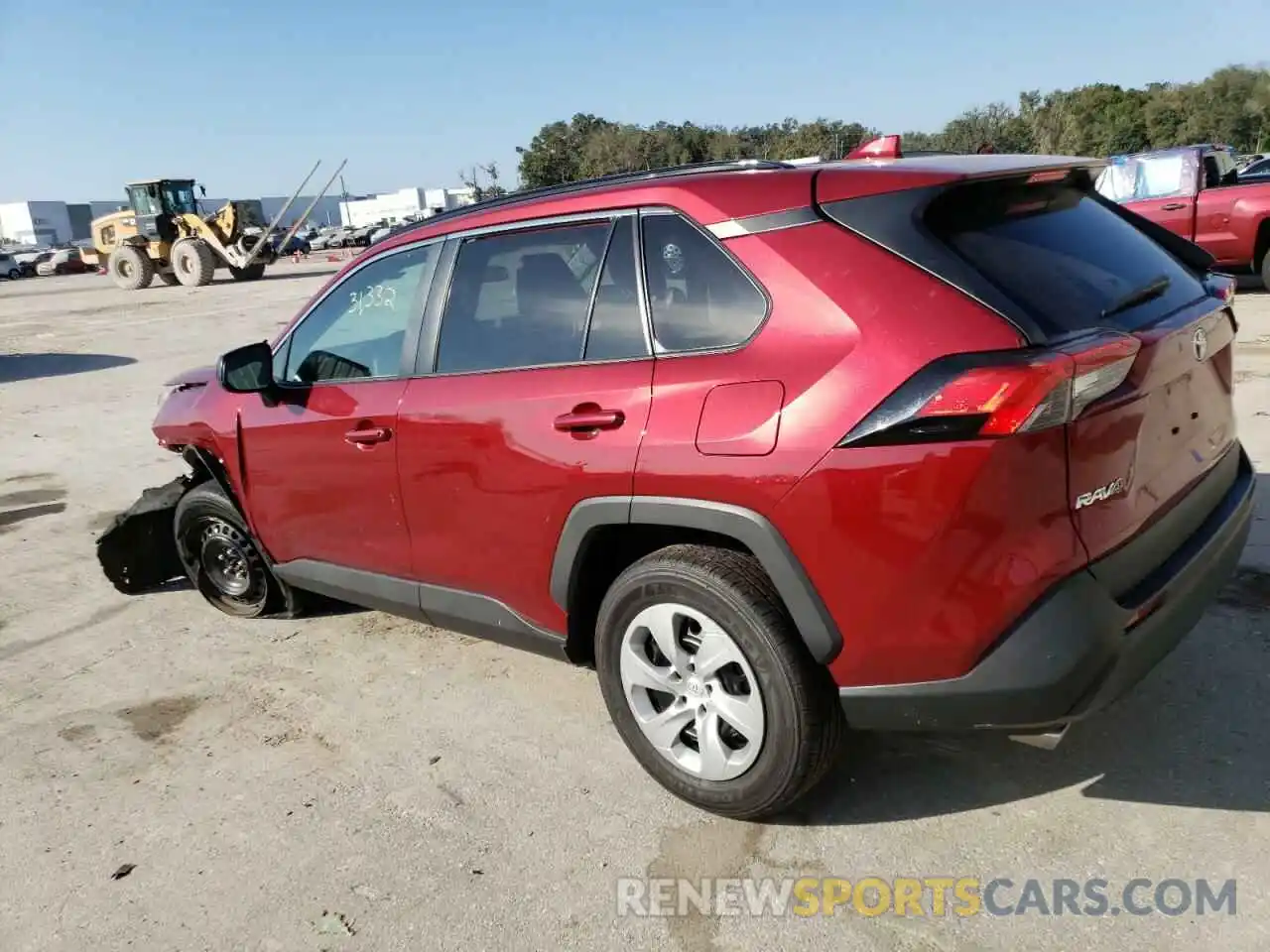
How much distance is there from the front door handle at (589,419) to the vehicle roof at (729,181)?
590mm

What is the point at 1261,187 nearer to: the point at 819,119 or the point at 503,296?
the point at 503,296

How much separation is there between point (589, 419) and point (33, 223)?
136632 mm

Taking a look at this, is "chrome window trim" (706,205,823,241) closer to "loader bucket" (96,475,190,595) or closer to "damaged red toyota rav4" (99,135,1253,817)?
"damaged red toyota rav4" (99,135,1253,817)

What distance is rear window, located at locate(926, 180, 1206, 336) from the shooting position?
7.75 feet

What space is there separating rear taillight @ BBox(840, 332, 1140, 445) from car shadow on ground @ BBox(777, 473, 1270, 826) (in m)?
1.00

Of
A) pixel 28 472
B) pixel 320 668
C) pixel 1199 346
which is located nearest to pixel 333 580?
pixel 320 668

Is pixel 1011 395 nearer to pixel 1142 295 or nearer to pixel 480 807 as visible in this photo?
pixel 1142 295

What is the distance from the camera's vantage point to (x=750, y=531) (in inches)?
96.3

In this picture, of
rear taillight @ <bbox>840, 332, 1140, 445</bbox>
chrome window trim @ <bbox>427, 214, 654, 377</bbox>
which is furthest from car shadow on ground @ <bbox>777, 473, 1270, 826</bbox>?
chrome window trim @ <bbox>427, 214, 654, 377</bbox>

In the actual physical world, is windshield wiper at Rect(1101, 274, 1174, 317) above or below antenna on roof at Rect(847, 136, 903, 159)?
below

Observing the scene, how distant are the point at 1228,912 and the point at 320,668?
3.25 meters

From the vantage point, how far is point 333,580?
3902 mm

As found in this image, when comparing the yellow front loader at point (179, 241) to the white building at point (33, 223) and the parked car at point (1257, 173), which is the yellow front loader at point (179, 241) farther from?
the white building at point (33, 223)

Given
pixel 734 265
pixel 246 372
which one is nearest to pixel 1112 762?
pixel 734 265
